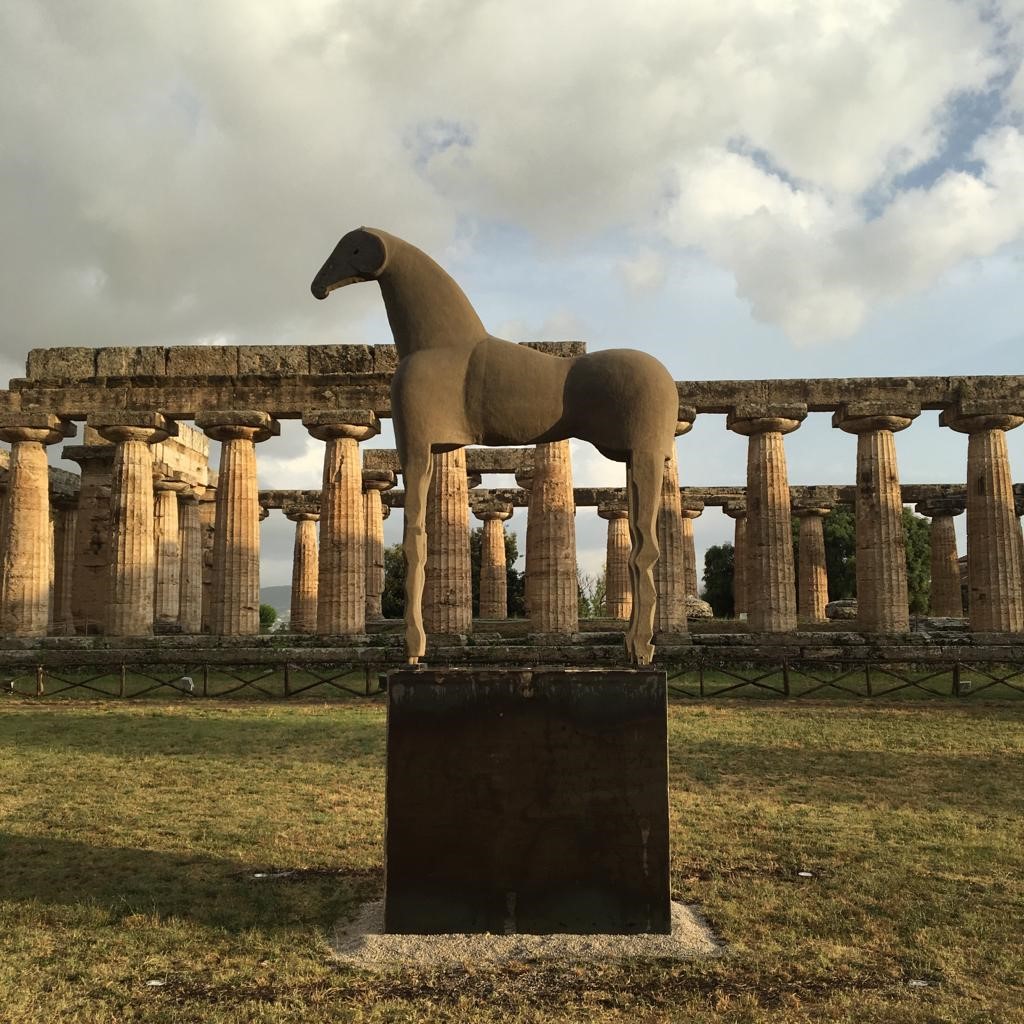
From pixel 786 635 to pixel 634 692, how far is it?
2198 cm

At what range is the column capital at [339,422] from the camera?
1067 inches

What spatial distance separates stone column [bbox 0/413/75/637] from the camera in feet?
90.7

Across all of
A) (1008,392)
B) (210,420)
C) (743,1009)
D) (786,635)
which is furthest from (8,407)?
(1008,392)

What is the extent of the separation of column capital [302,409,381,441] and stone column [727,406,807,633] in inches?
448

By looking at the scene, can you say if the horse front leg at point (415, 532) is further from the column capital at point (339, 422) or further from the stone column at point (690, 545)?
the stone column at point (690, 545)

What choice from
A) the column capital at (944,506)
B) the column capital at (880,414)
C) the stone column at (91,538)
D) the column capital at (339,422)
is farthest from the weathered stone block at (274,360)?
the column capital at (944,506)

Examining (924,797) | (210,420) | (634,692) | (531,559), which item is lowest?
(924,797)

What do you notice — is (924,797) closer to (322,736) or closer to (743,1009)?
(743,1009)

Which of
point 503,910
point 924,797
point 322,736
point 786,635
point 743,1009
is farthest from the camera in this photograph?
point 786,635

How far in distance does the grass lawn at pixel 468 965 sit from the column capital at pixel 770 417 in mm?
14465

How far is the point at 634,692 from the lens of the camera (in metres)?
6.39

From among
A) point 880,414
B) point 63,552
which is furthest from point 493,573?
point 880,414

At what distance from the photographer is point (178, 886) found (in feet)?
24.5

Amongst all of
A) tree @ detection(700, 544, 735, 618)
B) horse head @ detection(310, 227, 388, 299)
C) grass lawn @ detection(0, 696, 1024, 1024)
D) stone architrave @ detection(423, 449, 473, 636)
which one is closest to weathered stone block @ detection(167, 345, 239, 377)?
stone architrave @ detection(423, 449, 473, 636)
